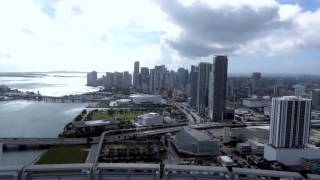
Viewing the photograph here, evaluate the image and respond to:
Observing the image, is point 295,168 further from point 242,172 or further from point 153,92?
point 153,92

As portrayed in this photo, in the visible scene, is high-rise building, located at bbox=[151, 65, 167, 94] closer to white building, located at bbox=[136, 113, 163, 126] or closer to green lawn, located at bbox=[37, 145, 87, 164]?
white building, located at bbox=[136, 113, 163, 126]

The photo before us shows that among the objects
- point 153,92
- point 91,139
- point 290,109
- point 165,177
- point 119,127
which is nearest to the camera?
point 165,177

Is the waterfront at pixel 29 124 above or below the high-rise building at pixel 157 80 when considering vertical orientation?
below

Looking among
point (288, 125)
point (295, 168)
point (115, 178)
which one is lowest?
point (295, 168)

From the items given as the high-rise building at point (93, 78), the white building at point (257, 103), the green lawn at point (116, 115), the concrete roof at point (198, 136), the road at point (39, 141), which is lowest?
the road at point (39, 141)

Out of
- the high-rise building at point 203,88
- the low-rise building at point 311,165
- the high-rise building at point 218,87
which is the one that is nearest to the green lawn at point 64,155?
the low-rise building at point 311,165

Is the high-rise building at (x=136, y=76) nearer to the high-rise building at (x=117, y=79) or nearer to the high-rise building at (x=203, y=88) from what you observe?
the high-rise building at (x=117, y=79)

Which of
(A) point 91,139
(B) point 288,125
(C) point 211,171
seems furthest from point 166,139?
(C) point 211,171
